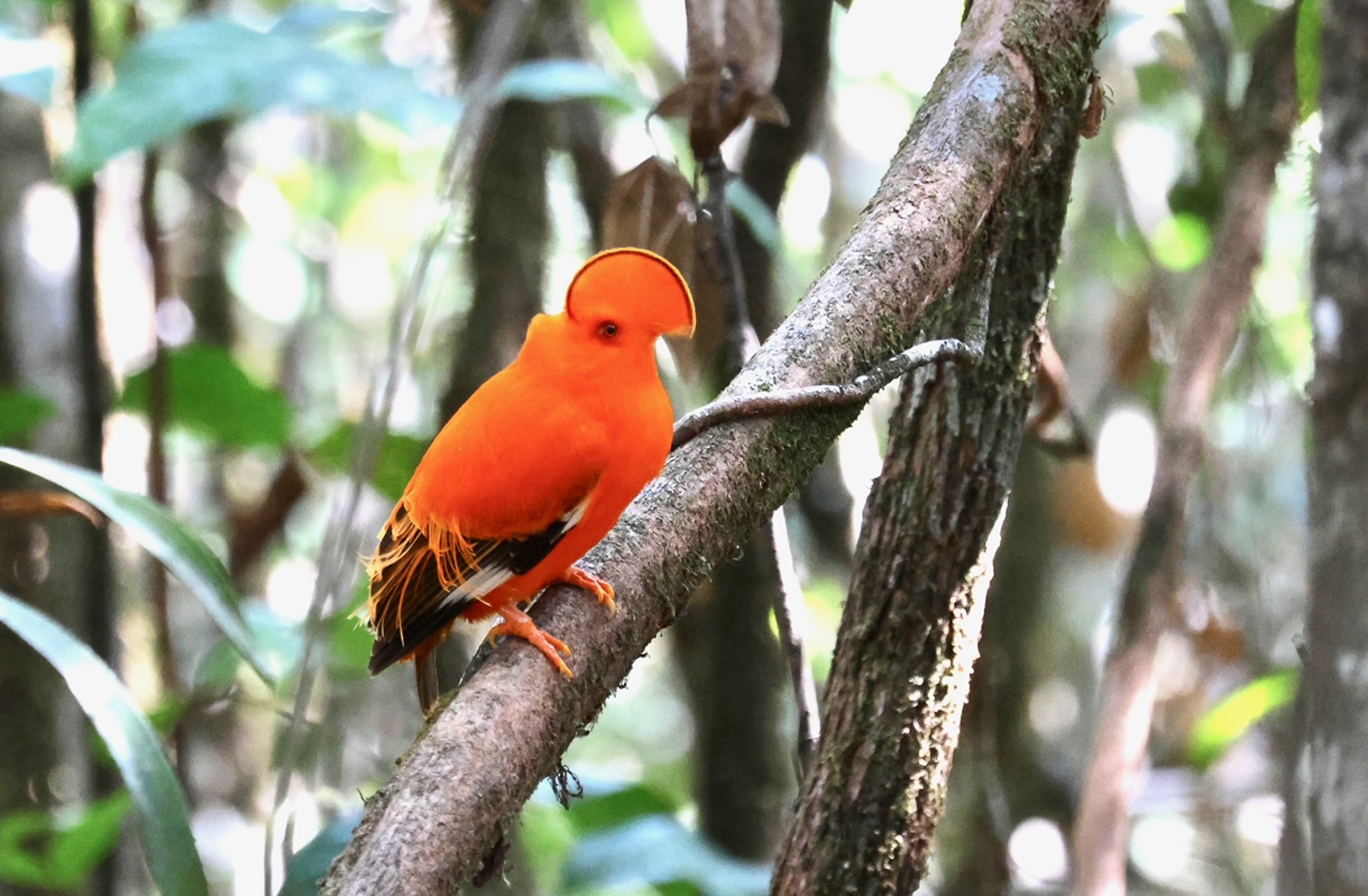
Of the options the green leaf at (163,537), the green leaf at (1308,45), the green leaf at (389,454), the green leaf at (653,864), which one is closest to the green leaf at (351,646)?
the green leaf at (389,454)

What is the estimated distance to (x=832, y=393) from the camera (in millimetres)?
1451

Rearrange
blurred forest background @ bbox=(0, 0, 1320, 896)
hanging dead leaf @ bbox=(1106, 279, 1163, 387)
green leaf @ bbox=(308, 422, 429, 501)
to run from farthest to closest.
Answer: hanging dead leaf @ bbox=(1106, 279, 1163, 387) < green leaf @ bbox=(308, 422, 429, 501) < blurred forest background @ bbox=(0, 0, 1320, 896)

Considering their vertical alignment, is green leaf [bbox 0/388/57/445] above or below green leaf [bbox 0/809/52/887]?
above

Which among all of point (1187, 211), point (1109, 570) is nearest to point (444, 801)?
point (1187, 211)

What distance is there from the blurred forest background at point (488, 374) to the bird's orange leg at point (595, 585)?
0.91 feet

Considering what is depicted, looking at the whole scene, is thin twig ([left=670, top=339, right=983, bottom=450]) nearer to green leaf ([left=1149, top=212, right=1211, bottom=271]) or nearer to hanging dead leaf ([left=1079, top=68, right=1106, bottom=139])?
hanging dead leaf ([left=1079, top=68, right=1106, bottom=139])

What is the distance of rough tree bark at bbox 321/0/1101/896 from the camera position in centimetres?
125

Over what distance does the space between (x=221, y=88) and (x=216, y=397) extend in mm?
901

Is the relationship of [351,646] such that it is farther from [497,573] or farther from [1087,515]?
[1087,515]

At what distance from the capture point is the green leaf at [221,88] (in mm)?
1771

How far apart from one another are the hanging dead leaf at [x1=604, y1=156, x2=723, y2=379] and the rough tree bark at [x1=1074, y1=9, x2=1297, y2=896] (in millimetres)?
848

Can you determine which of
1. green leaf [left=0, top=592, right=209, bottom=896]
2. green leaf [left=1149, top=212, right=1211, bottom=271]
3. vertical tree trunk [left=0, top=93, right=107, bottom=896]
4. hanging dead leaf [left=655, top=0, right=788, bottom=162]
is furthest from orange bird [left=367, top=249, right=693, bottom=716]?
green leaf [left=1149, top=212, right=1211, bottom=271]

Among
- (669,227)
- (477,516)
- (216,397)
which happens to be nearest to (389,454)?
(216,397)

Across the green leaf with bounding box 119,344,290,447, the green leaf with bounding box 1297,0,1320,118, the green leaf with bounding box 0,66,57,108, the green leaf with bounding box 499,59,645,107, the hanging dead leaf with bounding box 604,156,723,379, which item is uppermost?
the green leaf with bounding box 119,344,290,447
